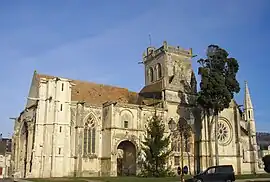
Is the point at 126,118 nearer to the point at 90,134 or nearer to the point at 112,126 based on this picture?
the point at 112,126

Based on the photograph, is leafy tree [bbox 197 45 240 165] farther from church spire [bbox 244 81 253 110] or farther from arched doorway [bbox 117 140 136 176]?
church spire [bbox 244 81 253 110]

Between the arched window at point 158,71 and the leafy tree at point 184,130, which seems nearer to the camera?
the leafy tree at point 184,130

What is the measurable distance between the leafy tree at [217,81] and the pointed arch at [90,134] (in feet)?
47.5

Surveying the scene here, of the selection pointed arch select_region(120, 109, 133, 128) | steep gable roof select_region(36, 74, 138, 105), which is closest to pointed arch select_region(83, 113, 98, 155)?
steep gable roof select_region(36, 74, 138, 105)

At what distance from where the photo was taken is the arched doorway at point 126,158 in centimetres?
3850

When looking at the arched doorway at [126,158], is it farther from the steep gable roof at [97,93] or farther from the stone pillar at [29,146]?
the stone pillar at [29,146]

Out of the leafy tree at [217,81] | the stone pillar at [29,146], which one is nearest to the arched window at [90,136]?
the stone pillar at [29,146]

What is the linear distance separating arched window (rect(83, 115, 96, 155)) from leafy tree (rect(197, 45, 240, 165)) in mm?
14637

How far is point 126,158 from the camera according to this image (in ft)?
130

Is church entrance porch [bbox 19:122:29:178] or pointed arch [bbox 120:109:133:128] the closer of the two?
pointed arch [bbox 120:109:133:128]

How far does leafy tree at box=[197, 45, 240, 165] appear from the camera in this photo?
40.0 m

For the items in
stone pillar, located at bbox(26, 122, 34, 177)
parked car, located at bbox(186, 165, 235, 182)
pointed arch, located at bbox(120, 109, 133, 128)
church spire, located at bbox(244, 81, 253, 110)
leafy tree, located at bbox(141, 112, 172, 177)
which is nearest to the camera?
parked car, located at bbox(186, 165, 235, 182)

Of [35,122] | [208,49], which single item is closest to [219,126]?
[208,49]

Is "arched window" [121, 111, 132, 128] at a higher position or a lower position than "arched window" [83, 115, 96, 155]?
higher
